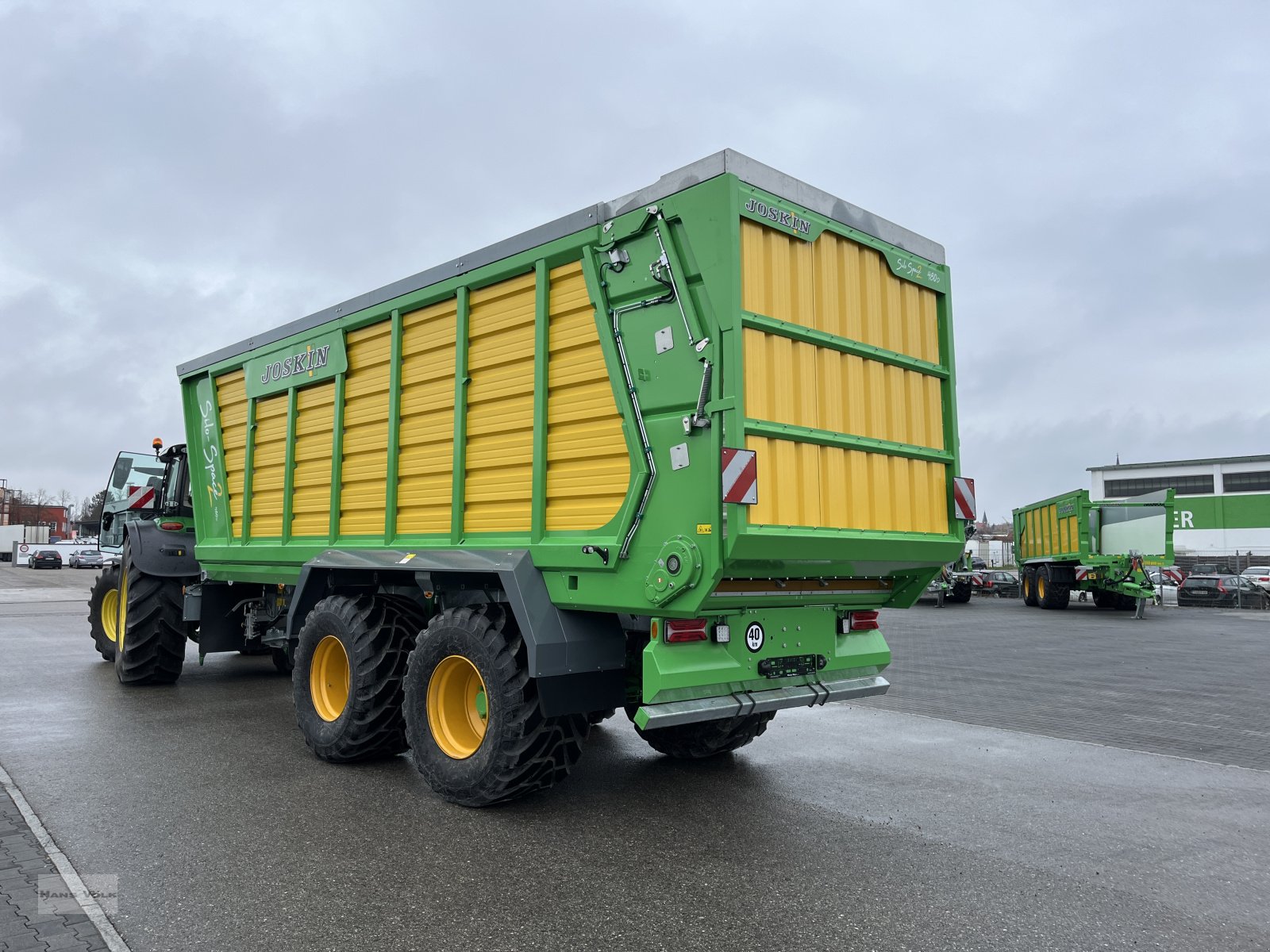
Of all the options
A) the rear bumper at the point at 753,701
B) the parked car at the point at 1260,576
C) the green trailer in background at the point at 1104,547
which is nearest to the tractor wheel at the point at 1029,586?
the green trailer in background at the point at 1104,547

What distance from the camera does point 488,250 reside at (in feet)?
18.9

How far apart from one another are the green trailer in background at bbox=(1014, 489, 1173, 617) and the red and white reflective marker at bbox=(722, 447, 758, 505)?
76.5ft

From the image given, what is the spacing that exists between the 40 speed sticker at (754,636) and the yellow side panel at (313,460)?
3579 mm

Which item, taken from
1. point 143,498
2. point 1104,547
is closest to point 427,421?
point 143,498

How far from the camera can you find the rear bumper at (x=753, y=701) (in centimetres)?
456

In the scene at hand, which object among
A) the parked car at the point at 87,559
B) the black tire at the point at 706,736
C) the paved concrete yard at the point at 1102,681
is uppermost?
the parked car at the point at 87,559

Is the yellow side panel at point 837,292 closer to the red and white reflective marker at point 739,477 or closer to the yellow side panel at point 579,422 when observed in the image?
the red and white reflective marker at point 739,477

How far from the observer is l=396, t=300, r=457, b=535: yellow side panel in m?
5.99

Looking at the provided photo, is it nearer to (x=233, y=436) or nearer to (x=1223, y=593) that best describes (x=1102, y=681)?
(x=233, y=436)

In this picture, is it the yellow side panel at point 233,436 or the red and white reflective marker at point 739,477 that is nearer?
the red and white reflective marker at point 739,477

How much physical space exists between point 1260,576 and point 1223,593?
7386 millimetres

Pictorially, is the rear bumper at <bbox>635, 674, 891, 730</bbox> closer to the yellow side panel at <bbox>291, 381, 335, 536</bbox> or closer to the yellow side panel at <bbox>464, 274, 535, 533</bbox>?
the yellow side panel at <bbox>464, 274, 535, 533</bbox>

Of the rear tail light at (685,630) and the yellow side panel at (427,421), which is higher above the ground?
the yellow side panel at (427,421)

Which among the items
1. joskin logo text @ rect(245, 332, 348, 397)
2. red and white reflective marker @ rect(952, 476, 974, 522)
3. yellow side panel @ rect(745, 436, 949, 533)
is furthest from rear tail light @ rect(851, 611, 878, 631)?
joskin logo text @ rect(245, 332, 348, 397)
